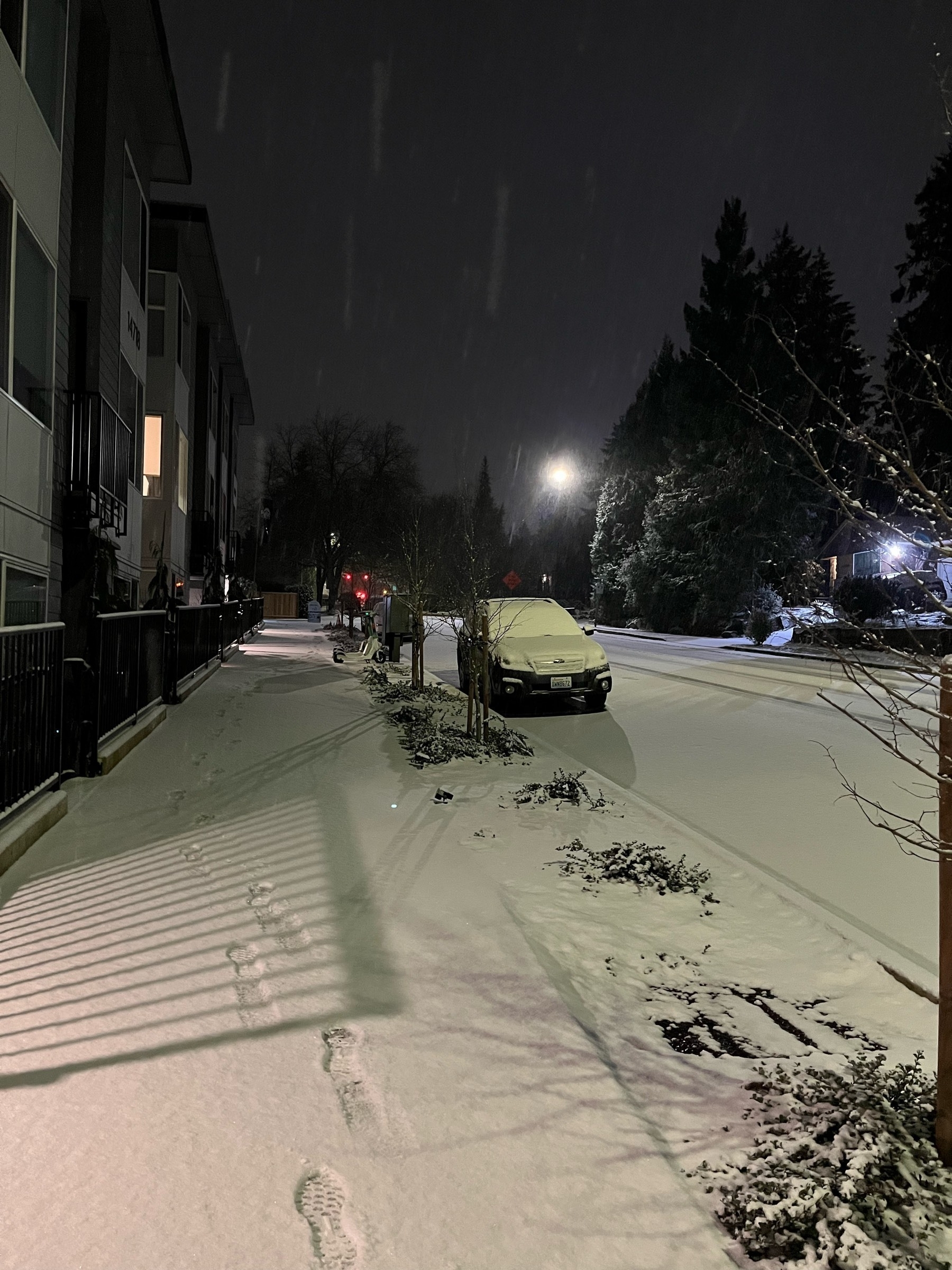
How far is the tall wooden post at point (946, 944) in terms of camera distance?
267cm

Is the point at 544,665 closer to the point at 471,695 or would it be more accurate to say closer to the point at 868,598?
the point at 471,695

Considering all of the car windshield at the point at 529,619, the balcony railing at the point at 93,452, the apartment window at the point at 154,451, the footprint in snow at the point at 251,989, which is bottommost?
the footprint in snow at the point at 251,989

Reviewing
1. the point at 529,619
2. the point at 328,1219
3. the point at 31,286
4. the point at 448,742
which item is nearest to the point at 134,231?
the point at 31,286

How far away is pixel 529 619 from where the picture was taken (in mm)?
15234

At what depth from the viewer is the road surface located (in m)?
5.52

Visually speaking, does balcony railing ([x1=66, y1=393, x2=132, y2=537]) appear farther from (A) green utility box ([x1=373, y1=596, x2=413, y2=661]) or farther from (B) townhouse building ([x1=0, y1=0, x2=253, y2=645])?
(A) green utility box ([x1=373, y1=596, x2=413, y2=661])

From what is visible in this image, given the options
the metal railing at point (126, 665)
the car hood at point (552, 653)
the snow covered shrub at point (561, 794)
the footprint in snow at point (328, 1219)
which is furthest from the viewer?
the car hood at point (552, 653)

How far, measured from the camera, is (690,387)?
155ft

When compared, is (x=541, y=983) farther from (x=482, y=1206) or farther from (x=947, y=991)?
(x=947, y=991)

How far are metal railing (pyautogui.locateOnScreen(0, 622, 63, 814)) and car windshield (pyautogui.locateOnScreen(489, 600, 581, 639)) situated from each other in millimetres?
8243

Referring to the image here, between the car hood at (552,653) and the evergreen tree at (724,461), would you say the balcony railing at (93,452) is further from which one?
the evergreen tree at (724,461)

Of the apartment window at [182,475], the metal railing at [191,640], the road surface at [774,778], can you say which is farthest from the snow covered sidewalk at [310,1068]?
the apartment window at [182,475]

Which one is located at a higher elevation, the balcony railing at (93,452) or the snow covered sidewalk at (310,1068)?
the balcony railing at (93,452)

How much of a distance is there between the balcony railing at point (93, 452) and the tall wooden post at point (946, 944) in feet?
36.0
